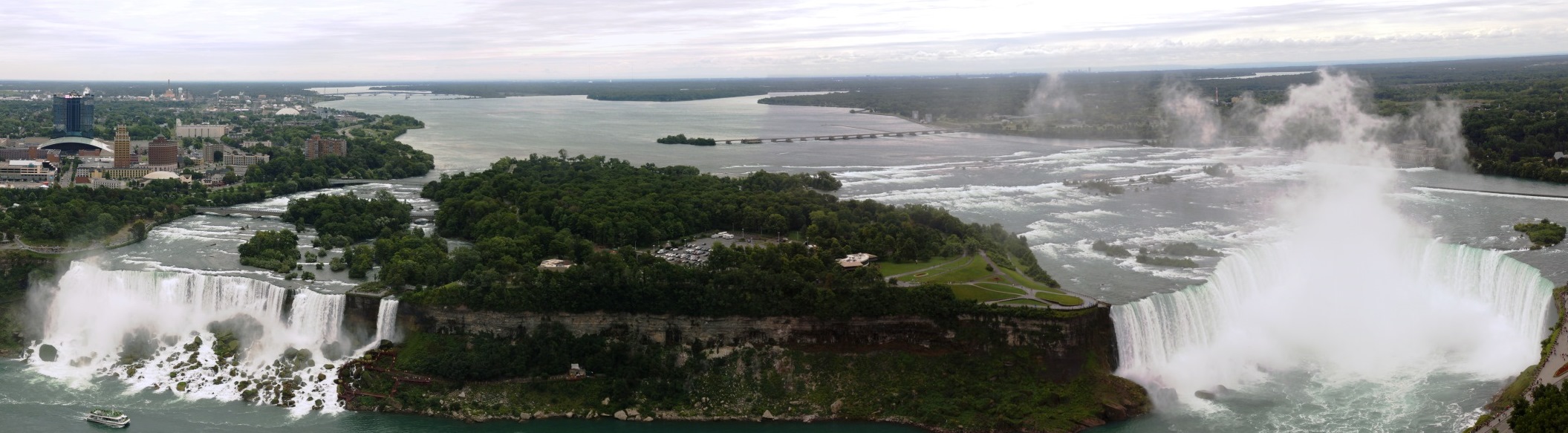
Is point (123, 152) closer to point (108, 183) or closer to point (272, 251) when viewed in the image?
point (108, 183)

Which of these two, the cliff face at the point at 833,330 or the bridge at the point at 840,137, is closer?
the cliff face at the point at 833,330

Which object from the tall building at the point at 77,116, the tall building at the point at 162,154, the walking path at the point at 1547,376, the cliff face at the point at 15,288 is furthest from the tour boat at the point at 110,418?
the tall building at the point at 77,116

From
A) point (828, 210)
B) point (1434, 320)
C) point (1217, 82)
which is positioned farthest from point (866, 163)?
point (1217, 82)

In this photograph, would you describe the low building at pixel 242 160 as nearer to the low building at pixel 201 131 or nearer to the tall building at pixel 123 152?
the tall building at pixel 123 152

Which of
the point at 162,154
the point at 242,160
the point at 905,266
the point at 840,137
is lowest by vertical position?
the point at 905,266

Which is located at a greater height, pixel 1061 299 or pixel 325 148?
pixel 325 148

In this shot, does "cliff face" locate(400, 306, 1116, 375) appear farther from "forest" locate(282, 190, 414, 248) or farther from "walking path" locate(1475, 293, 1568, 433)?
"forest" locate(282, 190, 414, 248)

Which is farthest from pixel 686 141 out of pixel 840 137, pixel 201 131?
pixel 201 131
